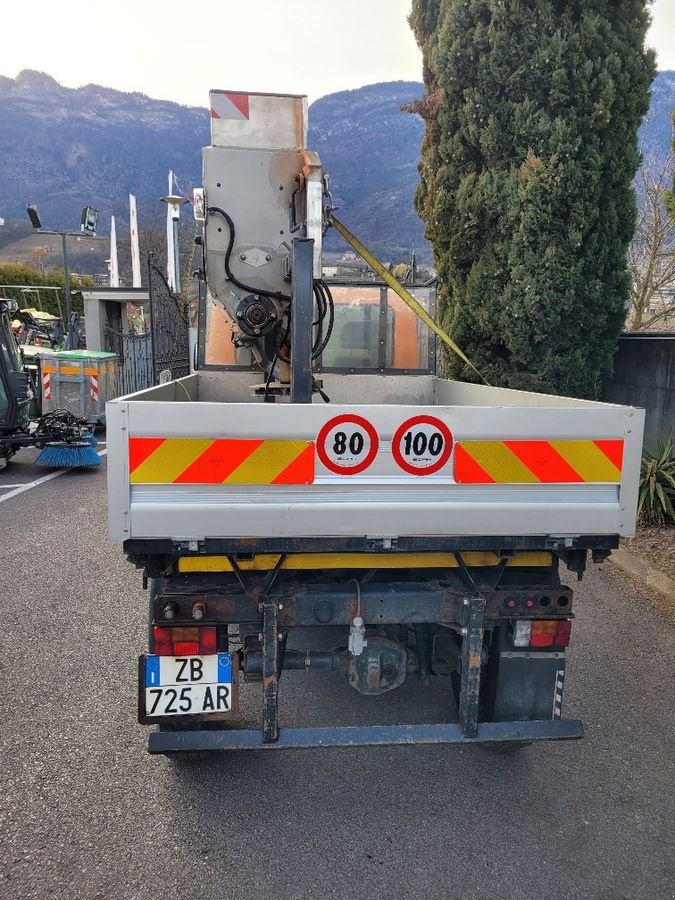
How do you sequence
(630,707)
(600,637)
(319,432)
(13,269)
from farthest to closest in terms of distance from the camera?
1. (13,269)
2. (600,637)
3. (630,707)
4. (319,432)

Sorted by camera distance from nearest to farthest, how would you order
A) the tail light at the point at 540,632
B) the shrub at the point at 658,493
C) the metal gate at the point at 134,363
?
the tail light at the point at 540,632
the shrub at the point at 658,493
the metal gate at the point at 134,363

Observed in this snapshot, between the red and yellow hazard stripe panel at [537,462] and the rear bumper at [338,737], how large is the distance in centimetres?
110

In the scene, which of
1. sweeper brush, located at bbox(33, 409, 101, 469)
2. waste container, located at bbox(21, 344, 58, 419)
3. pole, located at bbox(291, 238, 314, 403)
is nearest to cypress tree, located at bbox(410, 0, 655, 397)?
pole, located at bbox(291, 238, 314, 403)

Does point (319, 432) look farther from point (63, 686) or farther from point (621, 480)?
point (63, 686)

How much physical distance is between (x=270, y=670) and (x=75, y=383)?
11.4m

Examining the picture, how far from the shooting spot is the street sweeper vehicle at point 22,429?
10.3 metres

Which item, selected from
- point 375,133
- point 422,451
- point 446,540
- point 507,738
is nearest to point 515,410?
point 422,451

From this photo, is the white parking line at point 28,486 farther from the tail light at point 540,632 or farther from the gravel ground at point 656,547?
the tail light at point 540,632

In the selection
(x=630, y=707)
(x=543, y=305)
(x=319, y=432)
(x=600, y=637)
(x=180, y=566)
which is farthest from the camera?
(x=543, y=305)

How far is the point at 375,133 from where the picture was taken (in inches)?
5640

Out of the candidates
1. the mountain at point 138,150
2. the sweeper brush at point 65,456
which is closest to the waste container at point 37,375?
the sweeper brush at point 65,456

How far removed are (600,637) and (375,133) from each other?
505 feet

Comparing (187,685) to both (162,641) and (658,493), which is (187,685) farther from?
(658,493)

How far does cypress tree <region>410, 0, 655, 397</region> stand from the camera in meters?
7.88
